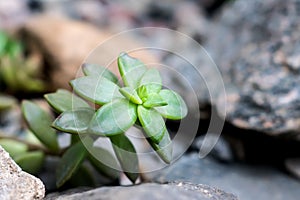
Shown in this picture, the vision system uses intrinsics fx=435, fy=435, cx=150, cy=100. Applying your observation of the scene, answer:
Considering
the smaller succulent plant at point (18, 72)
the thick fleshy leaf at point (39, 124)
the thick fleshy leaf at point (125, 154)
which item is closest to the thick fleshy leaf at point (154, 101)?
the thick fleshy leaf at point (125, 154)

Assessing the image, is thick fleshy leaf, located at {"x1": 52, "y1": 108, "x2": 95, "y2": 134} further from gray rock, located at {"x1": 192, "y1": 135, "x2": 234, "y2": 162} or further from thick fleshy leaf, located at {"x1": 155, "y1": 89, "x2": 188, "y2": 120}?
gray rock, located at {"x1": 192, "y1": 135, "x2": 234, "y2": 162}

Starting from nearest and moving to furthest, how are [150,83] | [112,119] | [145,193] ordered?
[145,193]
[112,119]
[150,83]

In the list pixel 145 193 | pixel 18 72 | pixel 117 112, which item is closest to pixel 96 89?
pixel 117 112

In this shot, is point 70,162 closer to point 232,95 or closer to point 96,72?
point 96,72

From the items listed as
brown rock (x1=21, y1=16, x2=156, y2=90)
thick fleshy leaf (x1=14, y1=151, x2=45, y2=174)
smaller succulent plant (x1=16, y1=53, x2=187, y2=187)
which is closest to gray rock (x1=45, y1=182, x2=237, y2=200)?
smaller succulent plant (x1=16, y1=53, x2=187, y2=187)

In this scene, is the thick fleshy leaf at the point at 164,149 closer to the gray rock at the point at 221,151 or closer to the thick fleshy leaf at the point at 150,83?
the thick fleshy leaf at the point at 150,83

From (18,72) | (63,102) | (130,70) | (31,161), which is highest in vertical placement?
(130,70)
